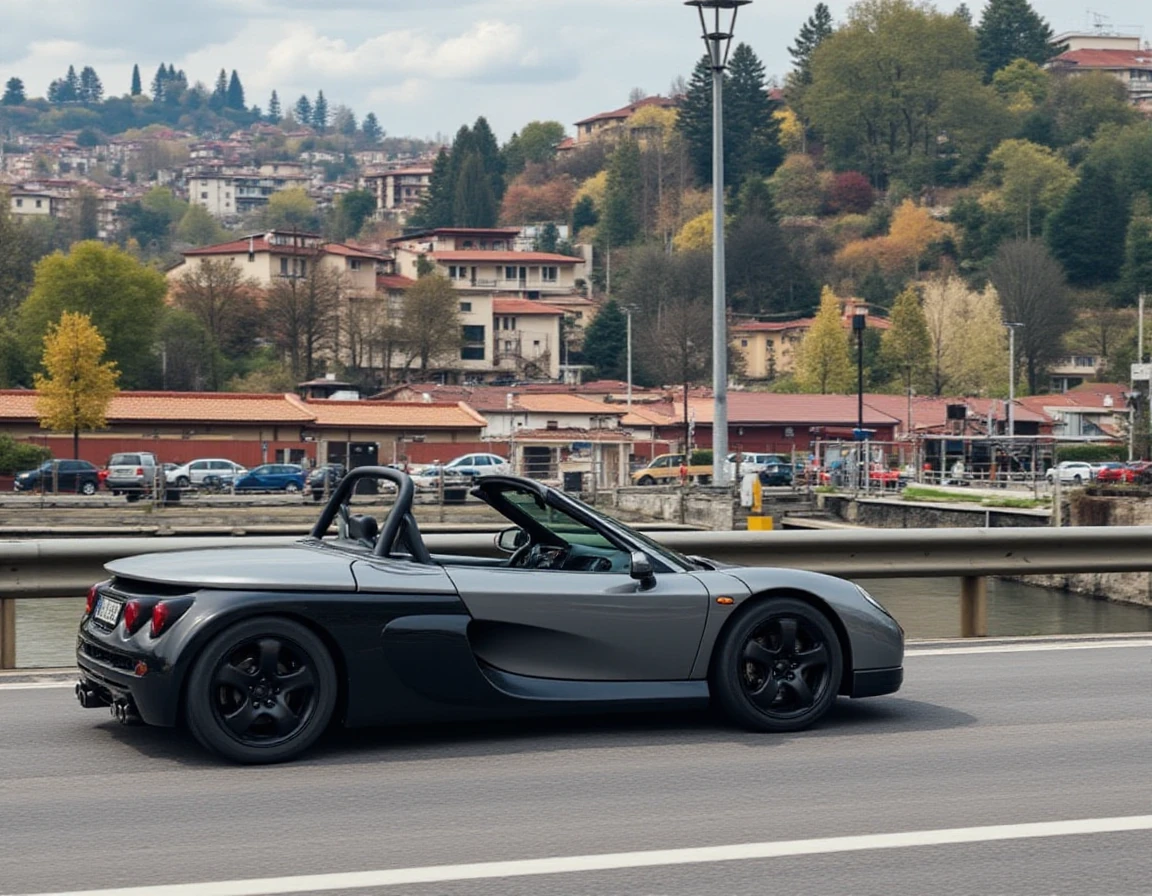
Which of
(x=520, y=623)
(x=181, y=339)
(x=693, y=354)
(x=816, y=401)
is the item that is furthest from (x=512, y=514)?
(x=693, y=354)

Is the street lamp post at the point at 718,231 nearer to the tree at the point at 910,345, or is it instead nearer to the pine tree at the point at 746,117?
the tree at the point at 910,345

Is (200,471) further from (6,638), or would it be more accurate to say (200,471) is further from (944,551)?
(6,638)

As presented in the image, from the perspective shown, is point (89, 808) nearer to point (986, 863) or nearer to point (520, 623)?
point (520, 623)

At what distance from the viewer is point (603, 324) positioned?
133000 mm

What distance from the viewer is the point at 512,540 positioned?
8680 millimetres

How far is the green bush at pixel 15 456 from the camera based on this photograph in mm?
63500

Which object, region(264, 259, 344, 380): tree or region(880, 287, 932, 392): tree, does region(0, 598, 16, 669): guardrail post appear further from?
region(880, 287, 932, 392): tree

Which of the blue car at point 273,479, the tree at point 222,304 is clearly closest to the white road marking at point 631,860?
the blue car at point 273,479

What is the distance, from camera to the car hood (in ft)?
23.9

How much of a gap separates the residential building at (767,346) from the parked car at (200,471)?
7959 cm

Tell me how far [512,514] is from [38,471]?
5465 centimetres

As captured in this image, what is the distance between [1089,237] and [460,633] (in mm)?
148823

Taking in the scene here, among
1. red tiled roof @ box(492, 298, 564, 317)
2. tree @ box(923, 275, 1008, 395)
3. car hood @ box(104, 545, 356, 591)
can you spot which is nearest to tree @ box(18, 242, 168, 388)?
red tiled roof @ box(492, 298, 564, 317)

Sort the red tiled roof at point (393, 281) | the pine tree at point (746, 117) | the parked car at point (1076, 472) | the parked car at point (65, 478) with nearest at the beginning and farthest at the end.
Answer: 1. the parked car at point (65, 478)
2. the parked car at point (1076, 472)
3. the red tiled roof at point (393, 281)
4. the pine tree at point (746, 117)
